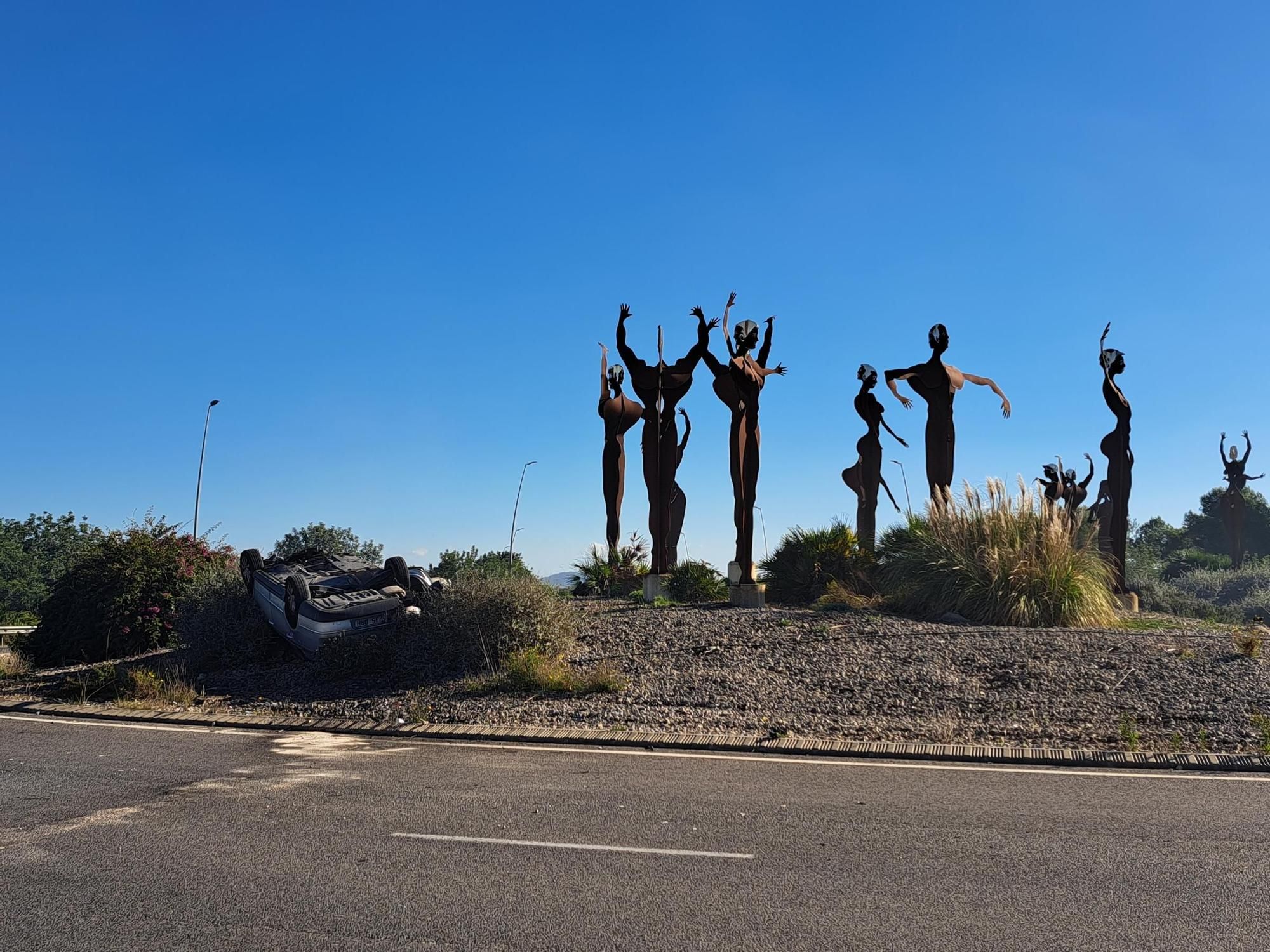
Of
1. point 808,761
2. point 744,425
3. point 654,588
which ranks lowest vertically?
point 808,761

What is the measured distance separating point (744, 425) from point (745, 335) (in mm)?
1809

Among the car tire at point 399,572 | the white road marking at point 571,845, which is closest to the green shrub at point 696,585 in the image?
the car tire at point 399,572

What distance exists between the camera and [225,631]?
1465cm

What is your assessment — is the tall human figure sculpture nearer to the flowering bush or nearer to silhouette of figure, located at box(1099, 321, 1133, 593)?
silhouette of figure, located at box(1099, 321, 1133, 593)

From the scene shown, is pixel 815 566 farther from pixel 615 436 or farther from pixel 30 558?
pixel 30 558

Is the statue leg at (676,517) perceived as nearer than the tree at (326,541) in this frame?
Yes

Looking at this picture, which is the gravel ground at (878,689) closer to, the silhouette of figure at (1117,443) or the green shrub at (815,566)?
the green shrub at (815,566)

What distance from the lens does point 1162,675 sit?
10.8 m

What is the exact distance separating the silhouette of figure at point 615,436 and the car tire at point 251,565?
30.1 ft

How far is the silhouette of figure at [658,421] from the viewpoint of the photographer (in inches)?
825

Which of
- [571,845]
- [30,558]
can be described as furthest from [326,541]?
[571,845]

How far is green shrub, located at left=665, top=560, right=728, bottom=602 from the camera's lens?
18.4m

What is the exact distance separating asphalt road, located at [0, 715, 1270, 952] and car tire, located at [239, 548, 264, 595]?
21.3ft

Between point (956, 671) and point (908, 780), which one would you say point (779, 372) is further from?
point (908, 780)
